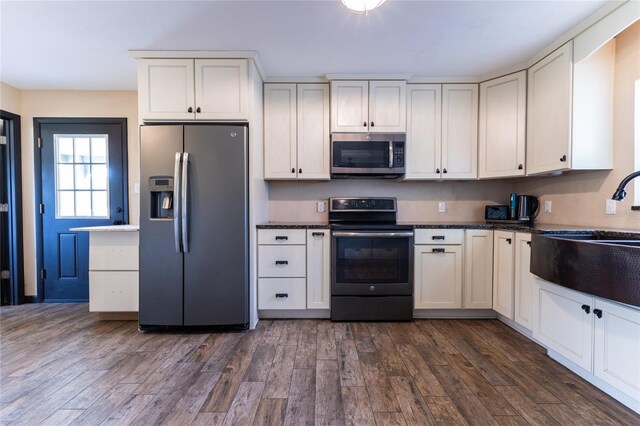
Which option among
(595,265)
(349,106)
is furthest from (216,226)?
(595,265)

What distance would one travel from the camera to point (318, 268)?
277 cm

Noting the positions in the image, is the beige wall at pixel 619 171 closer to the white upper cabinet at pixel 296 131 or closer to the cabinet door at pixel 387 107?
the cabinet door at pixel 387 107

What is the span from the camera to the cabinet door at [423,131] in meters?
2.98

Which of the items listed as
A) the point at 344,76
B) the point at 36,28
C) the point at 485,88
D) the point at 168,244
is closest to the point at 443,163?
the point at 485,88

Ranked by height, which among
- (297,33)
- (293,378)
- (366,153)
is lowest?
(293,378)

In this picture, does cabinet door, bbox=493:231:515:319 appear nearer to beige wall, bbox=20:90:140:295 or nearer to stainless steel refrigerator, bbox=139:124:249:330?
stainless steel refrigerator, bbox=139:124:249:330

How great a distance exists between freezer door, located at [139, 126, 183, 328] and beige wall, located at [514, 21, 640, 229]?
3.34 metres

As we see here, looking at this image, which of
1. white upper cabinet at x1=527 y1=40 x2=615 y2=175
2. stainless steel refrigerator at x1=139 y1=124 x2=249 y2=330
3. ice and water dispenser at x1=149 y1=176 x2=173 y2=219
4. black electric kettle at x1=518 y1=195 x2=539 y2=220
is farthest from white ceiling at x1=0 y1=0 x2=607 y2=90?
black electric kettle at x1=518 y1=195 x2=539 y2=220

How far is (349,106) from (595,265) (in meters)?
2.24

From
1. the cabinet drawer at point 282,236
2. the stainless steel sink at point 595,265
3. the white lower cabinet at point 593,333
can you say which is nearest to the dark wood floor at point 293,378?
the white lower cabinet at point 593,333

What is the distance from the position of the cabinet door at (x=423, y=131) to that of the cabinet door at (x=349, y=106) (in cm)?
47

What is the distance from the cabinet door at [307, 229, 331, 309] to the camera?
277cm

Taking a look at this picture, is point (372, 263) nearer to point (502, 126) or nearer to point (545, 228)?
point (545, 228)

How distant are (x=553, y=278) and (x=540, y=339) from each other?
671mm
